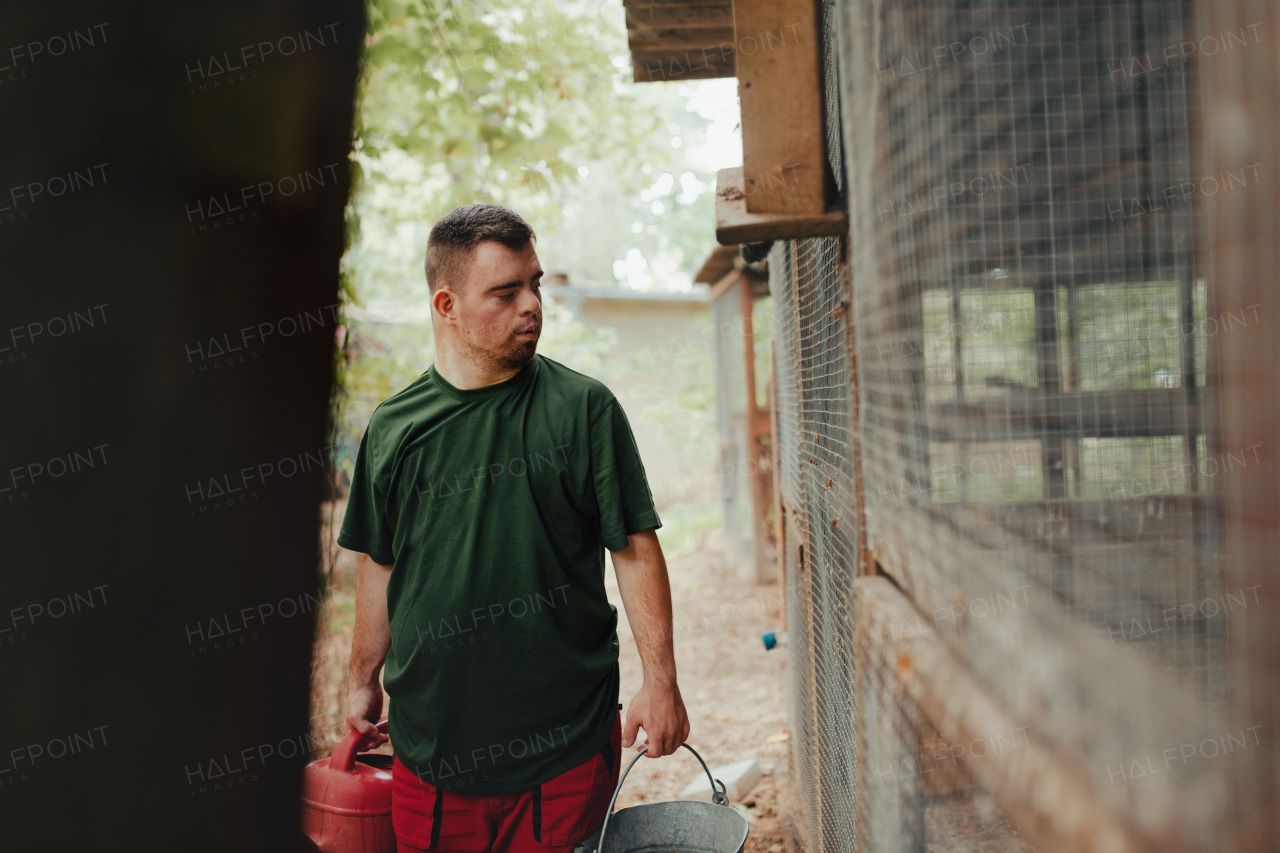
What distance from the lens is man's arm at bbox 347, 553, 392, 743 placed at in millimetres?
Result: 2541

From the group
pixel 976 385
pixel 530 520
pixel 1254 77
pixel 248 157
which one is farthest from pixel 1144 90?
pixel 248 157

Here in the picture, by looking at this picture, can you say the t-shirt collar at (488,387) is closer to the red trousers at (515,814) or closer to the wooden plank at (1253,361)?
the red trousers at (515,814)

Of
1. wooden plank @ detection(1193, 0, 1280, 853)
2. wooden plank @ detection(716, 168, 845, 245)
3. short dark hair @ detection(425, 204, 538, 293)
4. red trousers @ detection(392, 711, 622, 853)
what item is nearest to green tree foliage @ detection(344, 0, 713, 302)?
short dark hair @ detection(425, 204, 538, 293)

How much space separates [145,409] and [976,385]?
2.23 metres

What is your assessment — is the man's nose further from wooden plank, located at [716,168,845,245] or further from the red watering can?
the red watering can

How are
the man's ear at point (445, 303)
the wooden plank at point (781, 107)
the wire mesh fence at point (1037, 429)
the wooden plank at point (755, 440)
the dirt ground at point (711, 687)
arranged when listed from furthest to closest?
1. the wooden plank at point (755, 440)
2. the dirt ground at point (711, 687)
3. the man's ear at point (445, 303)
4. the wooden plank at point (781, 107)
5. the wire mesh fence at point (1037, 429)

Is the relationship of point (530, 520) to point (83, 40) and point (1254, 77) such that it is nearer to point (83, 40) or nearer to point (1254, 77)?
point (83, 40)

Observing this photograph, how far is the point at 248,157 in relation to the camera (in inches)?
105

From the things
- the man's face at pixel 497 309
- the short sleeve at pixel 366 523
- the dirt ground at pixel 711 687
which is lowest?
the dirt ground at pixel 711 687

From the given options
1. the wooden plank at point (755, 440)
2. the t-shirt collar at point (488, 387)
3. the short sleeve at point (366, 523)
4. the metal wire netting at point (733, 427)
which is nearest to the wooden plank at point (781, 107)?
the t-shirt collar at point (488, 387)

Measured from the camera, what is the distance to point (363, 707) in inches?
104

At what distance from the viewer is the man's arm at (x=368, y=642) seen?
2541mm

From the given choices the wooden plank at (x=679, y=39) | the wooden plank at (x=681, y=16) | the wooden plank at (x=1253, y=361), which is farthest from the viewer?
the wooden plank at (x=679, y=39)

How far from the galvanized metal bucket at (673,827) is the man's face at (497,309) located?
1253mm
